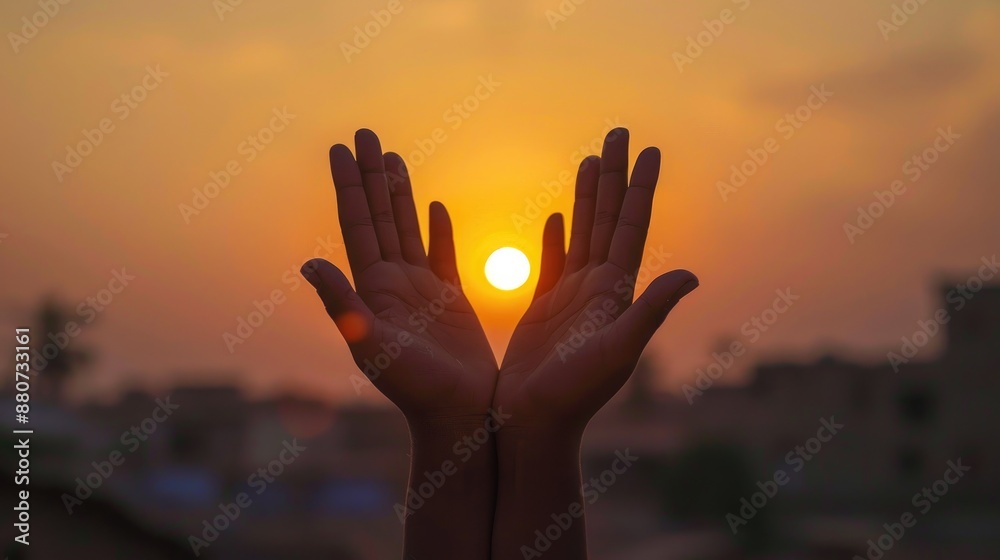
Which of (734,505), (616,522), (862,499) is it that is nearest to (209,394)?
(616,522)

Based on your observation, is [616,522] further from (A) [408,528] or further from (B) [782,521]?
(A) [408,528]

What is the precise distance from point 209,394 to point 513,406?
3483cm

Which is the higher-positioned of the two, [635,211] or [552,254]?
[635,211]

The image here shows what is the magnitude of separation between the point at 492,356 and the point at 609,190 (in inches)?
34.8

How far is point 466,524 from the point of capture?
346 centimetres

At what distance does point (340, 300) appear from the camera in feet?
10.6

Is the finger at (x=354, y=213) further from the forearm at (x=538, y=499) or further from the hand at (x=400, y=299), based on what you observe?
the forearm at (x=538, y=499)

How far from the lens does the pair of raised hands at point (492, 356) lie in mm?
3312

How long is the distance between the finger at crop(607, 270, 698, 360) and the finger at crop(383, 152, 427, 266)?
1.16 m

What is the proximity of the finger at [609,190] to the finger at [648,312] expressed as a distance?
0.70 metres
